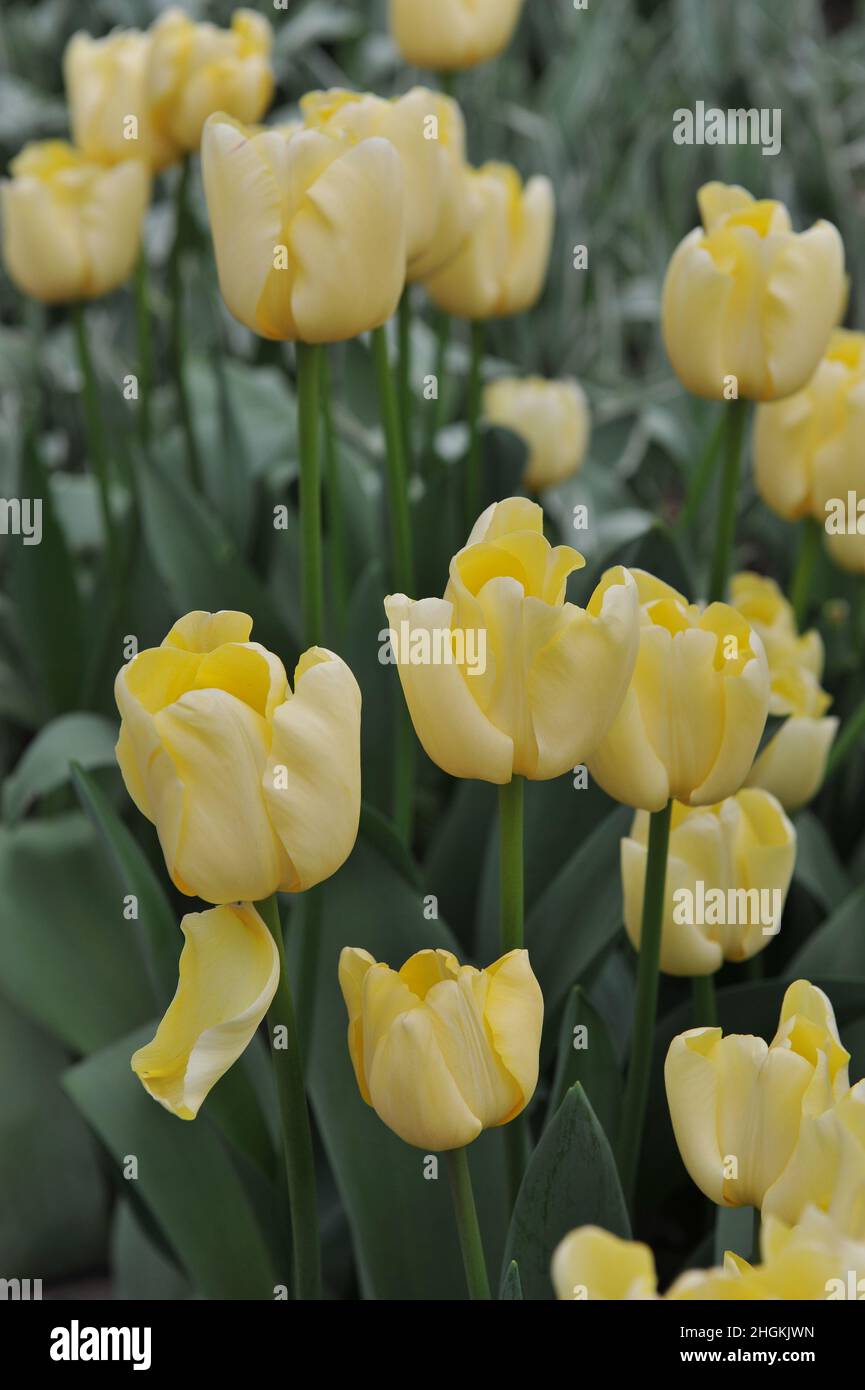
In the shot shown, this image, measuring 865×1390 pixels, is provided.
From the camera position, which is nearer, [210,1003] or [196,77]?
[210,1003]

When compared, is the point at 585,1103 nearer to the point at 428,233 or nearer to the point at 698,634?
the point at 698,634

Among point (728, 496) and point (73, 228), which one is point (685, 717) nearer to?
point (728, 496)

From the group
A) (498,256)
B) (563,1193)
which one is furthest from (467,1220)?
(498,256)

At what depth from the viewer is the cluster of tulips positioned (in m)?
0.49

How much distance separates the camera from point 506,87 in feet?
9.04

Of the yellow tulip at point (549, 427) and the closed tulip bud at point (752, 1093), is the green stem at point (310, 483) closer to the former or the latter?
the closed tulip bud at point (752, 1093)

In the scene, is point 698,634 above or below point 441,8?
below

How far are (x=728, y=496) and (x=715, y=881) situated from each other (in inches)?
10.1

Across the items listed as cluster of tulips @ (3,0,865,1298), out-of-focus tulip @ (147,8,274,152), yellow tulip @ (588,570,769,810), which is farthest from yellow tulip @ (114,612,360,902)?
out-of-focus tulip @ (147,8,274,152)

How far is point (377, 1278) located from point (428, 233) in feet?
1.71

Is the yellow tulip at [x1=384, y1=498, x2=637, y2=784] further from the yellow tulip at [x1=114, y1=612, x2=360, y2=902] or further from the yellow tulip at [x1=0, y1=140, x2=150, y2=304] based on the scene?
the yellow tulip at [x1=0, y1=140, x2=150, y2=304]

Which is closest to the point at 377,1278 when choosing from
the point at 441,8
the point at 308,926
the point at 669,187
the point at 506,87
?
the point at 308,926

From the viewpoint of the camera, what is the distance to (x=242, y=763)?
0.49 metres

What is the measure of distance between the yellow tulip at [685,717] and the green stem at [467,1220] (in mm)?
140
